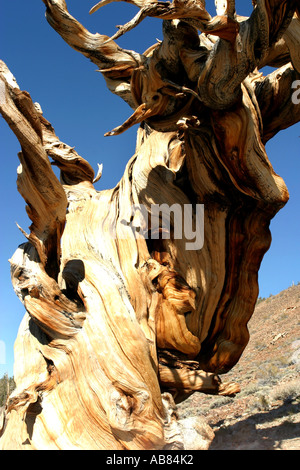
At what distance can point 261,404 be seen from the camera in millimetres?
3975

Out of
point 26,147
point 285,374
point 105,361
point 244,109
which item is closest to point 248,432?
point 105,361

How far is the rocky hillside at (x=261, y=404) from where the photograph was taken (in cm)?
290

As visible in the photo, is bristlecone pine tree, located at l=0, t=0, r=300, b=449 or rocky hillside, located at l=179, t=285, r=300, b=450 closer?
bristlecone pine tree, located at l=0, t=0, r=300, b=449

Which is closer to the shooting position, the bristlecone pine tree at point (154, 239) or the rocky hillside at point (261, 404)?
the bristlecone pine tree at point (154, 239)

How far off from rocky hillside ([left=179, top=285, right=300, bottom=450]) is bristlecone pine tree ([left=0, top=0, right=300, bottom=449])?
491 mm

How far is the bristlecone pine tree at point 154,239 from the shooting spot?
2178mm

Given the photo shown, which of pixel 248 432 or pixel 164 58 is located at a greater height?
pixel 164 58

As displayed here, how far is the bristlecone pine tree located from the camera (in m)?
2.18

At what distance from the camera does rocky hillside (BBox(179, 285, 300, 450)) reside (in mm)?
2898

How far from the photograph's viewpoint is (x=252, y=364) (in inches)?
279

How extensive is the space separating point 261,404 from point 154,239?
2156mm

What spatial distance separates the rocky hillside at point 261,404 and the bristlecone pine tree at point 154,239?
49 cm
